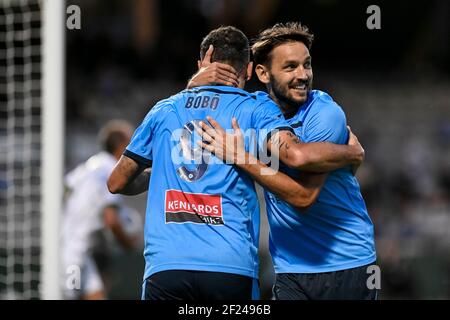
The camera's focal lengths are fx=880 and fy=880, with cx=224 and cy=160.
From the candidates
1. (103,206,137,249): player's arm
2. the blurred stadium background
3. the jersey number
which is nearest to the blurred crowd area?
the blurred stadium background

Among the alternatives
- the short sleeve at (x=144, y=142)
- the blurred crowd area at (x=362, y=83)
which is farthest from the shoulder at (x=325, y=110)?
the blurred crowd area at (x=362, y=83)

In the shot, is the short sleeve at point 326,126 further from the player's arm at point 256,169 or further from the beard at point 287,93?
the player's arm at point 256,169

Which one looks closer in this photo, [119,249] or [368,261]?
[368,261]

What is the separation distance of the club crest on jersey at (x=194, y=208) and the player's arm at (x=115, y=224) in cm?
377

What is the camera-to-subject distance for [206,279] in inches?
170

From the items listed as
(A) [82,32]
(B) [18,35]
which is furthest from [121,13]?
(B) [18,35]

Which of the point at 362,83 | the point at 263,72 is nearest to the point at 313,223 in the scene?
the point at 263,72

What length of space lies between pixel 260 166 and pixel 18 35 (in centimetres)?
871

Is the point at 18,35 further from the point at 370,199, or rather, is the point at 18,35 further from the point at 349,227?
the point at 349,227

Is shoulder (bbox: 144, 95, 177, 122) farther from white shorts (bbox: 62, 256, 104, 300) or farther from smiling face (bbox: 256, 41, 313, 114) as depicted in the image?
white shorts (bbox: 62, 256, 104, 300)

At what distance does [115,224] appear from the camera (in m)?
8.15

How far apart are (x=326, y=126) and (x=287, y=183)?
1.39ft

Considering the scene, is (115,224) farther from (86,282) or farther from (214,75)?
(214,75)
